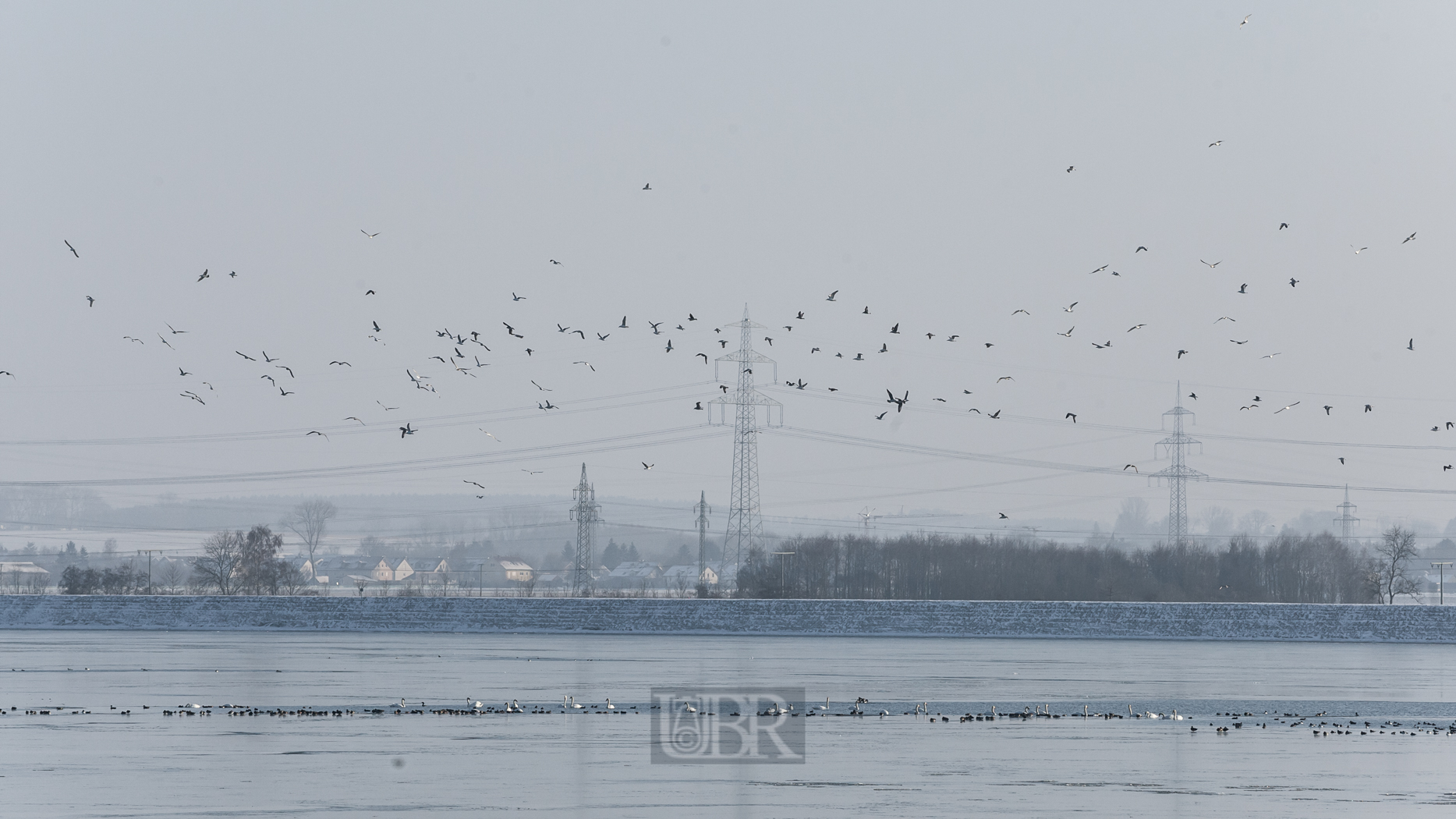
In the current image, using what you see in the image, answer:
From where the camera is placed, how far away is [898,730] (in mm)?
27641

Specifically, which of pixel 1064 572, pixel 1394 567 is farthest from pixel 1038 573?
pixel 1394 567

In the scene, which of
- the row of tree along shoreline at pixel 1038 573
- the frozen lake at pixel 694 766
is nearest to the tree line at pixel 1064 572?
the row of tree along shoreline at pixel 1038 573

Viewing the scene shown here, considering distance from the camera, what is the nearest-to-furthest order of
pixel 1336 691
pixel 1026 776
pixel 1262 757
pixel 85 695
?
1. pixel 1026 776
2. pixel 1262 757
3. pixel 85 695
4. pixel 1336 691

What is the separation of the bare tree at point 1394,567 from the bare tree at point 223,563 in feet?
283

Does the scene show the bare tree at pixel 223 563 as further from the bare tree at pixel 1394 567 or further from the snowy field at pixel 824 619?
the bare tree at pixel 1394 567

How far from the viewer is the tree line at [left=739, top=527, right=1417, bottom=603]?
105 meters

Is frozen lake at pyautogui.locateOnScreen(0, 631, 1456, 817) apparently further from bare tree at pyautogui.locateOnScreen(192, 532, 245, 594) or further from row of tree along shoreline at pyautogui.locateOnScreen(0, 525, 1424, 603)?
bare tree at pyautogui.locateOnScreen(192, 532, 245, 594)

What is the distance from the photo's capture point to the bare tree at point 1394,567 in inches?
4402

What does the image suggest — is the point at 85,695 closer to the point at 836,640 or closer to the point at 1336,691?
the point at 1336,691

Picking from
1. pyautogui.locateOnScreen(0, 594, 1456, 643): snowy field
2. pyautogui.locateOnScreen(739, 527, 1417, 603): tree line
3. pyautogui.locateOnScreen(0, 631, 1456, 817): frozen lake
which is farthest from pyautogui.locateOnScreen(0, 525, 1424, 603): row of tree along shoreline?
pyautogui.locateOnScreen(0, 631, 1456, 817): frozen lake

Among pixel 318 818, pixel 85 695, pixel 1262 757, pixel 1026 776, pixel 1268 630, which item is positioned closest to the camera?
pixel 318 818

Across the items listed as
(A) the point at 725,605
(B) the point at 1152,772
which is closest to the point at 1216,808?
(B) the point at 1152,772

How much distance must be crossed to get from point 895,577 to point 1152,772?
301ft

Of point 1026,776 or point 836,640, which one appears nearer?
point 1026,776
